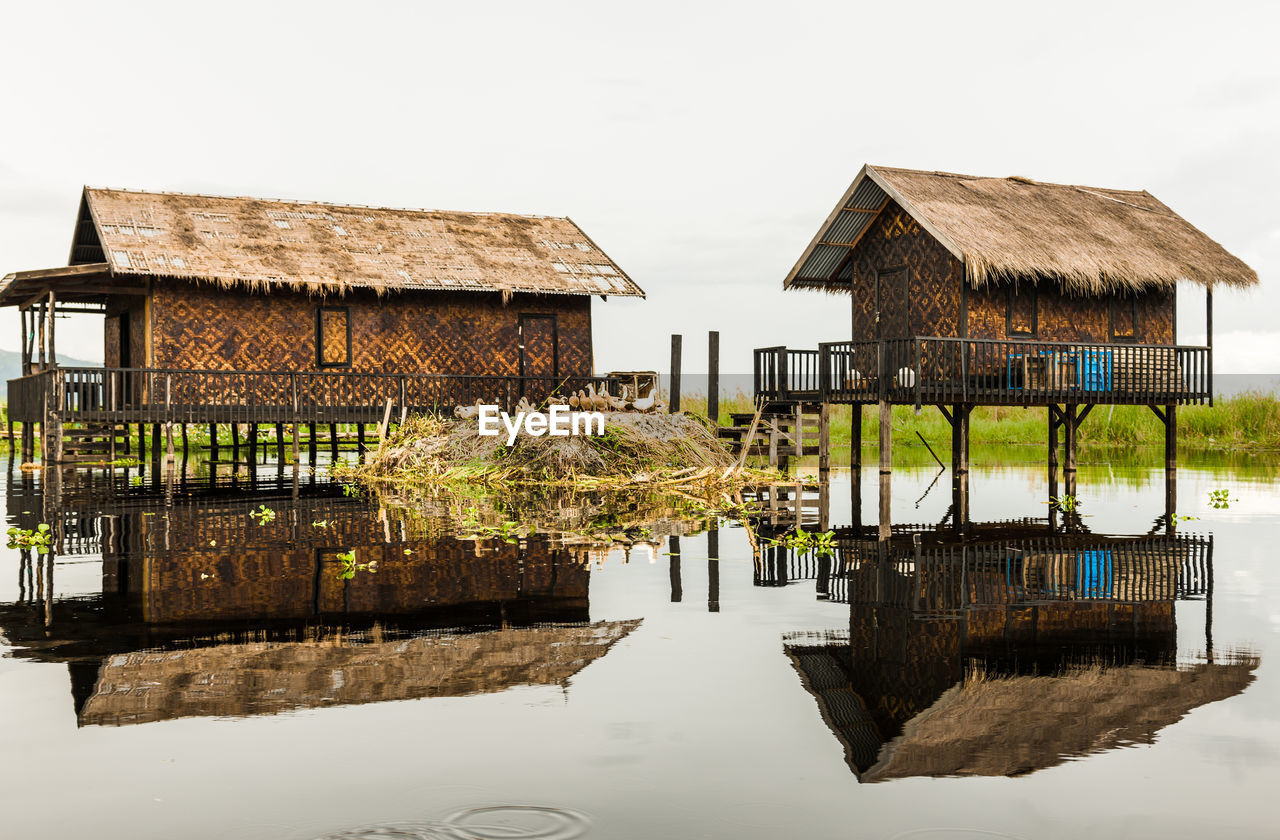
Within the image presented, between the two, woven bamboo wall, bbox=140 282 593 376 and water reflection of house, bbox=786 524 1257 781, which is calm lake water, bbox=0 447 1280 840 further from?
woven bamboo wall, bbox=140 282 593 376

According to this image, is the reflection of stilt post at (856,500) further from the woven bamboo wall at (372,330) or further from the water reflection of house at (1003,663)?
the woven bamboo wall at (372,330)

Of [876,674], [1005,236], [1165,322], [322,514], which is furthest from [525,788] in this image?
[1165,322]

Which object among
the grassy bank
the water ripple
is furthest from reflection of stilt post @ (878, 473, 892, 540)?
the grassy bank

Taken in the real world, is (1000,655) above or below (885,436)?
below

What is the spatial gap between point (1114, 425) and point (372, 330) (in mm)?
22193

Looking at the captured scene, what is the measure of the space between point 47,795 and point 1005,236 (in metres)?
20.0

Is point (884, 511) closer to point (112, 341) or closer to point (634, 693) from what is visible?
point (634, 693)

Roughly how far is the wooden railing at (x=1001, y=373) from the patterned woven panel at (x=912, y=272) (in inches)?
44.1

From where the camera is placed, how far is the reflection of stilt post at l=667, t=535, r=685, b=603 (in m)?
9.43

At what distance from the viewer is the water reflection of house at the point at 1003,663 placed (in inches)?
213

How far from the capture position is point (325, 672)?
6.65 metres

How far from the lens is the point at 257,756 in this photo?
5.16m

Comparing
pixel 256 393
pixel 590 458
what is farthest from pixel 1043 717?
pixel 256 393

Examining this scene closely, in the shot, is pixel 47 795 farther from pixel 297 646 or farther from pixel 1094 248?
pixel 1094 248
